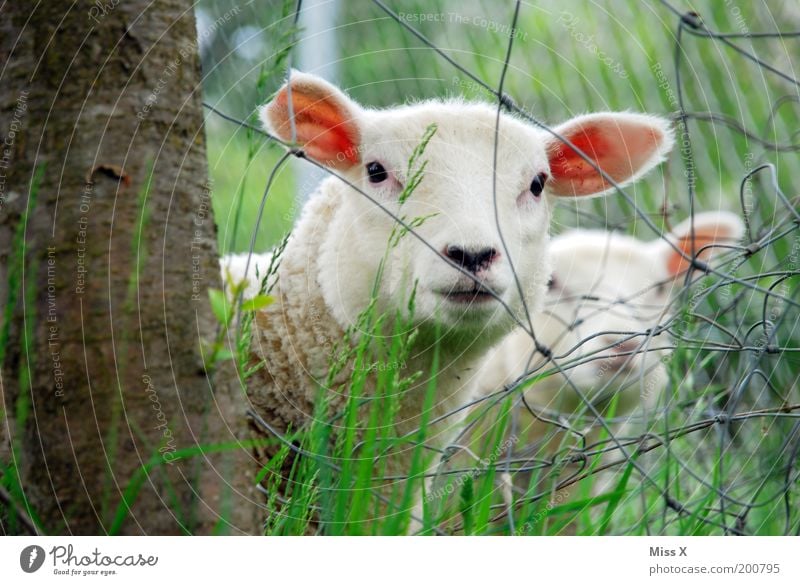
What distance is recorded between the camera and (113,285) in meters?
1.18

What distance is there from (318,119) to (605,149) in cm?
73

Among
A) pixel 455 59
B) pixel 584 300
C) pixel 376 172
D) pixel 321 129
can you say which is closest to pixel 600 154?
pixel 455 59

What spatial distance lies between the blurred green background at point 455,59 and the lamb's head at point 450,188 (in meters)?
0.14

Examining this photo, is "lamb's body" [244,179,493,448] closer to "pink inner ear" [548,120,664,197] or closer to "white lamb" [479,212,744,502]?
"pink inner ear" [548,120,664,197]

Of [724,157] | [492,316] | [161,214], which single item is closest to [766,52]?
[724,157]

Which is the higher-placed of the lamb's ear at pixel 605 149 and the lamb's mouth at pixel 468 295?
the lamb's ear at pixel 605 149

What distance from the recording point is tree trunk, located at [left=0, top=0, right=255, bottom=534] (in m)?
1.16

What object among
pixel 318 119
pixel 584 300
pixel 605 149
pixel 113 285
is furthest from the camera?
pixel 584 300

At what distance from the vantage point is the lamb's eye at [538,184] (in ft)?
6.42

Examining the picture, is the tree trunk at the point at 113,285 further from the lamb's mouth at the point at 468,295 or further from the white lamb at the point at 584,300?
the white lamb at the point at 584,300

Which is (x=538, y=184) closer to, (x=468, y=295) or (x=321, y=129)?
(x=468, y=295)

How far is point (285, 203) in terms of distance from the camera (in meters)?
2.12

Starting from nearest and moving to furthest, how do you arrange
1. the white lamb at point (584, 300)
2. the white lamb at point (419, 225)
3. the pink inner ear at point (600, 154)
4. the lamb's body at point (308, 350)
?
the white lamb at point (419, 225), the lamb's body at point (308, 350), the pink inner ear at point (600, 154), the white lamb at point (584, 300)

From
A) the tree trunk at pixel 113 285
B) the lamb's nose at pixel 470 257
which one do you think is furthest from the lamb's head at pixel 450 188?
the tree trunk at pixel 113 285
